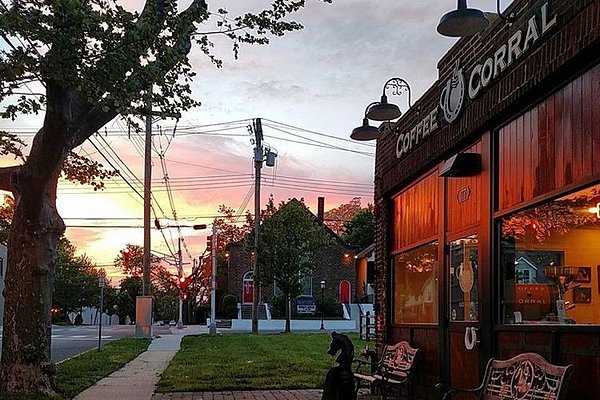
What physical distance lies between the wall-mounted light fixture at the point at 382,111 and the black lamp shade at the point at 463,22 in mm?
2705

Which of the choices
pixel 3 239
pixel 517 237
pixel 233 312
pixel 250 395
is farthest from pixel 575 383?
pixel 3 239

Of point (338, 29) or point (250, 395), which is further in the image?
point (338, 29)

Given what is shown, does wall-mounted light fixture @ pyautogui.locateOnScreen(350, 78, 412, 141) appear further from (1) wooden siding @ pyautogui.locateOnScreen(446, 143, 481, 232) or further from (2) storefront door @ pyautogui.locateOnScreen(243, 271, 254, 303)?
(2) storefront door @ pyautogui.locateOnScreen(243, 271, 254, 303)

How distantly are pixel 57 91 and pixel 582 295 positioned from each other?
6589mm

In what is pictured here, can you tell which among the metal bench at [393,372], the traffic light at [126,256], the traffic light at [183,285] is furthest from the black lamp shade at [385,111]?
the traffic light at [126,256]

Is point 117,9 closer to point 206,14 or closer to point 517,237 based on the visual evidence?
point 206,14

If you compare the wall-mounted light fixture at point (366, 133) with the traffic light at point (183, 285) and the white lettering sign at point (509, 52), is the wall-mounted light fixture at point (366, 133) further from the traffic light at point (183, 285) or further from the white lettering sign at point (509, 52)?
the traffic light at point (183, 285)

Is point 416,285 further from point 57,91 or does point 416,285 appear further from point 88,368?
point 88,368

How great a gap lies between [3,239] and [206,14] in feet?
158

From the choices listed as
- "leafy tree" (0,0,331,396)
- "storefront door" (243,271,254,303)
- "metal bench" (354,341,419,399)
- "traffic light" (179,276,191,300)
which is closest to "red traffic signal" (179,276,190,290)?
"traffic light" (179,276,191,300)

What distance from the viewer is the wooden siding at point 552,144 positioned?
17.7ft

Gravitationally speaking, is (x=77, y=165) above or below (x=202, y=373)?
above

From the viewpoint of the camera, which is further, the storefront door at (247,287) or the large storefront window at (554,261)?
the storefront door at (247,287)

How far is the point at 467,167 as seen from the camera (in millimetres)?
7734
